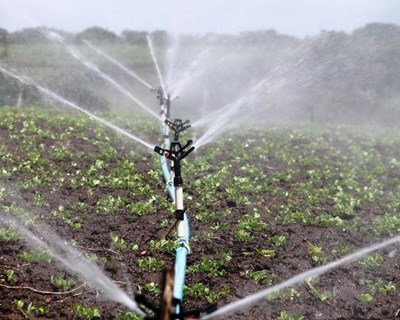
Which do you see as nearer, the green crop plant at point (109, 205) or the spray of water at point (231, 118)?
the green crop plant at point (109, 205)

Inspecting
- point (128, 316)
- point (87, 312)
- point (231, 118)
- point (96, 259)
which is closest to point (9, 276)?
point (87, 312)

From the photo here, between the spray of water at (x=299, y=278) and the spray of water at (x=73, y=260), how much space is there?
4.38 feet

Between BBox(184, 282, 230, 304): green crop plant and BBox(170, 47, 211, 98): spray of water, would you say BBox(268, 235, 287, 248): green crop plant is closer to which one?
BBox(184, 282, 230, 304): green crop plant

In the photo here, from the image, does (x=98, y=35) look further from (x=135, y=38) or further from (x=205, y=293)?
(x=205, y=293)

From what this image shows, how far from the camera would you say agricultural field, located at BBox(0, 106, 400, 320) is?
7.70m

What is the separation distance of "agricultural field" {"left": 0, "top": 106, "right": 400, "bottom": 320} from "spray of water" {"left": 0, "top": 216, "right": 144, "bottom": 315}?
0.42ft

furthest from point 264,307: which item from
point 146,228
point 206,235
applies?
point 146,228

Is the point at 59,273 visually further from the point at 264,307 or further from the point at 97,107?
the point at 97,107

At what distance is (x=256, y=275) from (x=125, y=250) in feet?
7.75

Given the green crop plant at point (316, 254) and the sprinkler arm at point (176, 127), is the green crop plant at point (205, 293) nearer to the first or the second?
the green crop plant at point (316, 254)

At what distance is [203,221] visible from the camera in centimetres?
1084

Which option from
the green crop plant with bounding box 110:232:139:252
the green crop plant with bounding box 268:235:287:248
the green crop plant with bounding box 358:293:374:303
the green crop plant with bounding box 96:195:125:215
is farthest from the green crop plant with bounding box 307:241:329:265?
the green crop plant with bounding box 96:195:125:215

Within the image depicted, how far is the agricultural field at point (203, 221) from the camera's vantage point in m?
7.70

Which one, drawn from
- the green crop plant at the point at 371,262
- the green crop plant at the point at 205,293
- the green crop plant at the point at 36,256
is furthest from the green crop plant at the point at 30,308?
the green crop plant at the point at 371,262
